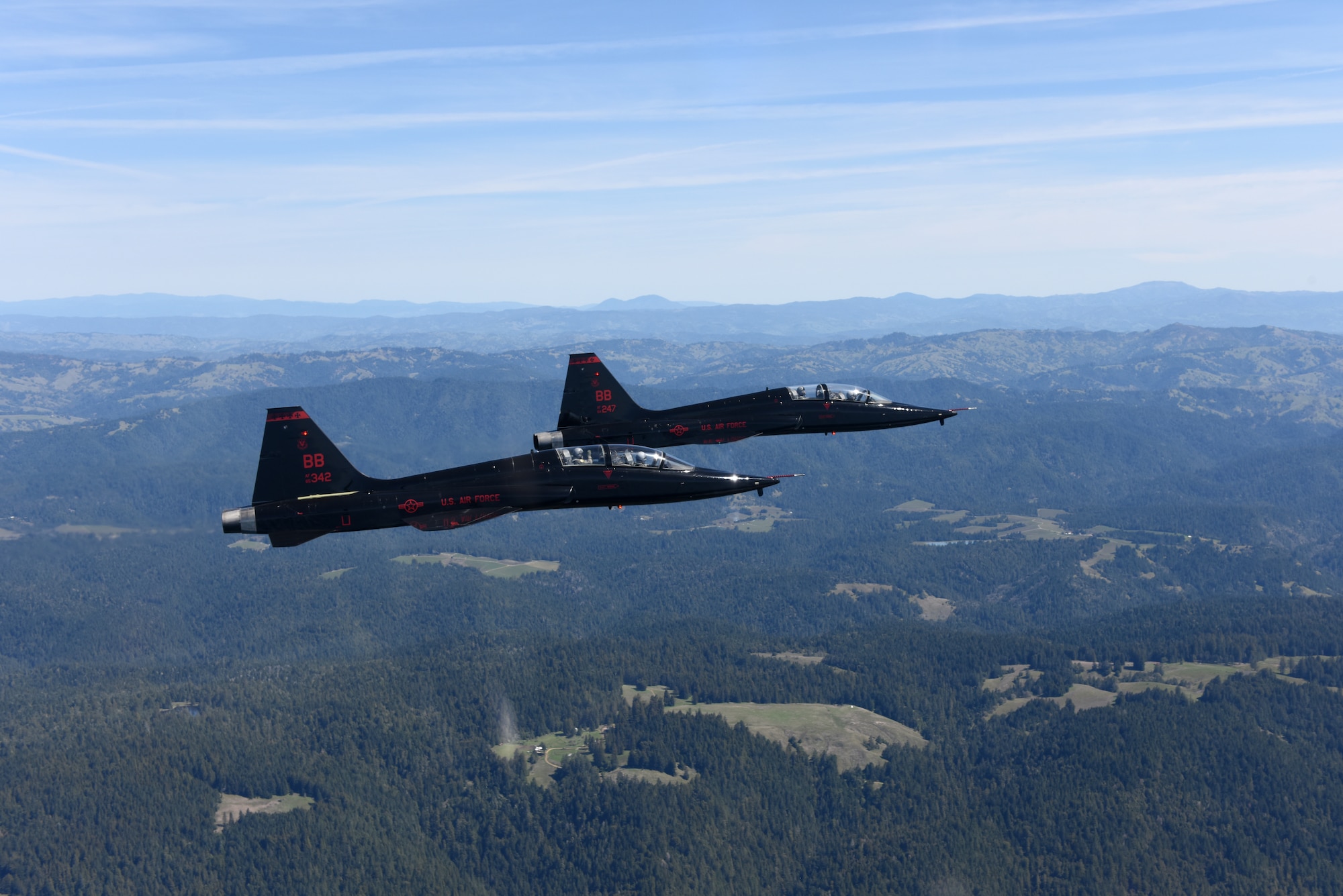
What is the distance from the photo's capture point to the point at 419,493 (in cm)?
5419

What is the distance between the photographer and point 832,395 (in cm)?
6894

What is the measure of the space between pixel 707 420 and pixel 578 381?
9.44m

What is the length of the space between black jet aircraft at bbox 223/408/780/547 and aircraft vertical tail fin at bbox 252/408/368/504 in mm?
39

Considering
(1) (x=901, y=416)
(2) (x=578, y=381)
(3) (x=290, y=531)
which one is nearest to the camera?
(3) (x=290, y=531)

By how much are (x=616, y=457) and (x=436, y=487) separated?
35.5 feet

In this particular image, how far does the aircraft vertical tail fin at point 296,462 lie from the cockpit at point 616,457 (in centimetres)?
1276

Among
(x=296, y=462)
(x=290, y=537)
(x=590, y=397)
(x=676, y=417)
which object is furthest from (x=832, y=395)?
(x=290, y=537)

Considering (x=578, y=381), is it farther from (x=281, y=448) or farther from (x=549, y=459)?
(x=281, y=448)

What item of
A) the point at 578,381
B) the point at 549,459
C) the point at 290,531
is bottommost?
the point at 290,531

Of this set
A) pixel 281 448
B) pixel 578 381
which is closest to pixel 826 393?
pixel 578 381

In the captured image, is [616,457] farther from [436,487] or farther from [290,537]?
[290,537]

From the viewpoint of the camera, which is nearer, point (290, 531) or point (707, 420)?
point (290, 531)

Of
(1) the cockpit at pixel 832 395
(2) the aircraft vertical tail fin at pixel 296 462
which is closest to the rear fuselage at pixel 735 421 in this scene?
(1) the cockpit at pixel 832 395

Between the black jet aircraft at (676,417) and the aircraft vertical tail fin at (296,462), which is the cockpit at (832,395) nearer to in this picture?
the black jet aircraft at (676,417)
